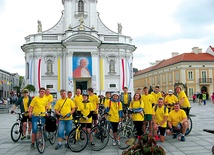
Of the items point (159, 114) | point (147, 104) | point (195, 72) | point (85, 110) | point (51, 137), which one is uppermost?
point (195, 72)

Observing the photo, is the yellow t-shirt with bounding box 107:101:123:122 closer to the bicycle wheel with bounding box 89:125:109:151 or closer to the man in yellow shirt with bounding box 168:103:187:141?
the bicycle wheel with bounding box 89:125:109:151

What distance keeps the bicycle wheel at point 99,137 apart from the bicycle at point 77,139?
284 millimetres

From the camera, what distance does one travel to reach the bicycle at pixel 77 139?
7.94 metres

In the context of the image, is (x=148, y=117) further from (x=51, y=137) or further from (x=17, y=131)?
(x=17, y=131)

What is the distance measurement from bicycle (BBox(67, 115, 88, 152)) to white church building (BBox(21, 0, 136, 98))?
2803 centimetres

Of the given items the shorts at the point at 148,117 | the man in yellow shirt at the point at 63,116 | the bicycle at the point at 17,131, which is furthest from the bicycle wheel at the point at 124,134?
the bicycle at the point at 17,131

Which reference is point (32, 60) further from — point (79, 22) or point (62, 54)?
point (79, 22)

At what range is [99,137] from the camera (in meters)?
8.52

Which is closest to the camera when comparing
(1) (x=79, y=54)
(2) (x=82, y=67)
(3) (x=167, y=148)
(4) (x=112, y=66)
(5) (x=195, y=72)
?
(3) (x=167, y=148)

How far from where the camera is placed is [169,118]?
9523mm

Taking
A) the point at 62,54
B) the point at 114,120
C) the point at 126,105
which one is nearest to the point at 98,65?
the point at 62,54

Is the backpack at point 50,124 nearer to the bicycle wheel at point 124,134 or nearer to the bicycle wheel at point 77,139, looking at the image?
the bicycle wheel at point 77,139

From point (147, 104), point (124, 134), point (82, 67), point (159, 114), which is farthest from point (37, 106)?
point (82, 67)

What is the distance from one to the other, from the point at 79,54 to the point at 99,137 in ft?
97.8
